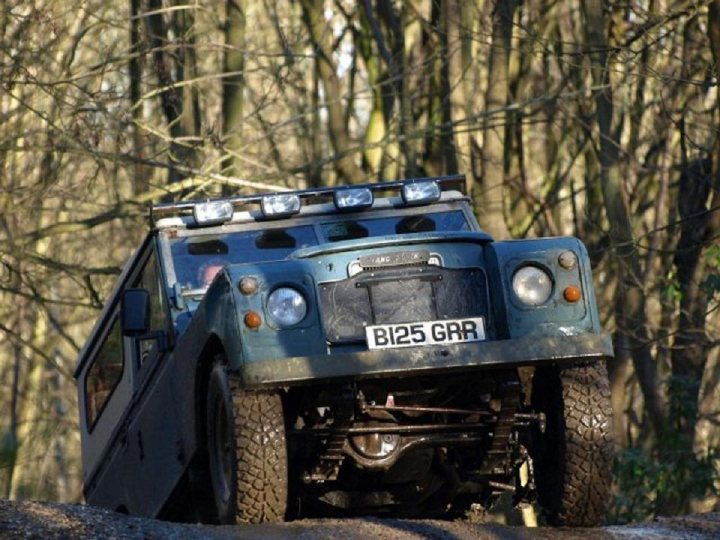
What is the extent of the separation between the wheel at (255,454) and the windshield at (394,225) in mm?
1993

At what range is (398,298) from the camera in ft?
24.3

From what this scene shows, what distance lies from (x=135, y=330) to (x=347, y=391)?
1.70m

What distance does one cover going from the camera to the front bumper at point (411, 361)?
7004mm

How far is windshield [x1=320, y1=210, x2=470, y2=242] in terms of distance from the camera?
362 inches

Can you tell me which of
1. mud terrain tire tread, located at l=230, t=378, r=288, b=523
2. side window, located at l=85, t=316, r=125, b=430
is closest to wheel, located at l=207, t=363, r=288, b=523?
mud terrain tire tread, located at l=230, t=378, r=288, b=523

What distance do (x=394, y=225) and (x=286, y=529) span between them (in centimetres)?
278

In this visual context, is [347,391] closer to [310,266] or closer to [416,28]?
[310,266]

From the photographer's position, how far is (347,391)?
23.4 feet

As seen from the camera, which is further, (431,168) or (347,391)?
(431,168)

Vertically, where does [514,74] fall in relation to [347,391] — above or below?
above

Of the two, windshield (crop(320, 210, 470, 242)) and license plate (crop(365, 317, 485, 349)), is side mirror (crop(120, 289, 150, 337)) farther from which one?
license plate (crop(365, 317, 485, 349))

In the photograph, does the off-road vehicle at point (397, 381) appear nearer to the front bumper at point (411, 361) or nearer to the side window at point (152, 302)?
the front bumper at point (411, 361)

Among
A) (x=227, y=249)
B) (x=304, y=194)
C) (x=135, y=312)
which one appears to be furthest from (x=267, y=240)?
(x=135, y=312)

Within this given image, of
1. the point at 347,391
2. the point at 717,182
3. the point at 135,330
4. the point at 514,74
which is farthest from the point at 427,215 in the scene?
the point at 514,74
